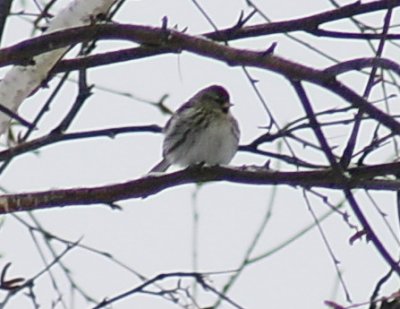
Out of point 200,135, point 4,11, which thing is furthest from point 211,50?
point 200,135

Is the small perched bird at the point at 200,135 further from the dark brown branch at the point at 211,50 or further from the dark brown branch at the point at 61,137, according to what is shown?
the dark brown branch at the point at 211,50

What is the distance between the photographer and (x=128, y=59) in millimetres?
3410

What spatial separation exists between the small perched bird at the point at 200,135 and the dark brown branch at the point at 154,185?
2.38 m

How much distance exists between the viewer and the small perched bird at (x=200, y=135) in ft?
18.4

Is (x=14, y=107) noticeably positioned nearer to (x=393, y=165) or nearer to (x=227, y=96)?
(x=393, y=165)

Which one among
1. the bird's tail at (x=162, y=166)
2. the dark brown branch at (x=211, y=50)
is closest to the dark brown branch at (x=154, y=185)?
the dark brown branch at (x=211, y=50)

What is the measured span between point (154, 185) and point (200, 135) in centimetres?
280

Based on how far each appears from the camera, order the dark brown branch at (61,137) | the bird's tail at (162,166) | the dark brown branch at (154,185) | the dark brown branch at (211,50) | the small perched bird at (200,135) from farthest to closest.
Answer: the bird's tail at (162,166) < the small perched bird at (200,135) < the dark brown branch at (61,137) < the dark brown branch at (154,185) < the dark brown branch at (211,50)

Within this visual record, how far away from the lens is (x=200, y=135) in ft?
19.2

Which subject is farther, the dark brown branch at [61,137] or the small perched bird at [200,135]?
the small perched bird at [200,135]

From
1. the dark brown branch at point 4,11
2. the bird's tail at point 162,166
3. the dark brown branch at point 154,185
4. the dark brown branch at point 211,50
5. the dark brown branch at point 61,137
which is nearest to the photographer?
the dark brown branch at point 211,50

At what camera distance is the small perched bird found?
5621 millimetres

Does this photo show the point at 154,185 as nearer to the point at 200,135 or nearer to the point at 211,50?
the point at 211,50

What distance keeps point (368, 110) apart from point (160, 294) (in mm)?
1193
